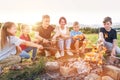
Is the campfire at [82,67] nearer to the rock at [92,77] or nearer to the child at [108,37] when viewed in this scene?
the rock at [92,77]

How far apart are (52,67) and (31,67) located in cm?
33

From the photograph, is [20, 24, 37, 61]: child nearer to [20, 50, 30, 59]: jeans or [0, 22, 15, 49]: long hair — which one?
[20, 50, 30, 59]: jeans

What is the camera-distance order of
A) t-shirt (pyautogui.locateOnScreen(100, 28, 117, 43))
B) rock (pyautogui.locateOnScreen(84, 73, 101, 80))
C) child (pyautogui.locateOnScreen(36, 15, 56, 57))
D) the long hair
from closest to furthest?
rock (pyautogui.locateOnScreen(84, 73, 101, 80))
the long hair
child (pyautogui.locateOnScreen(36, 15, 56, 57))
t-shirt (pyautogui.locateOnScreen(100, 28, 117, 43))

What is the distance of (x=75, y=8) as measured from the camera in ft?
16.3

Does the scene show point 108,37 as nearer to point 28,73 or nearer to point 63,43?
point 63,43

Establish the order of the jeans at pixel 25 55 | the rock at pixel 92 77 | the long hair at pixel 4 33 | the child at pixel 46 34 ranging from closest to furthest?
the rock at pixel 92 77 < the long hair at pixel 4 33 < the jeans at pixel 25 55 < the child at pixel 46 34

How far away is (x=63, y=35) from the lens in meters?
4.88

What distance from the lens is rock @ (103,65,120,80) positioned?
4.18 metres

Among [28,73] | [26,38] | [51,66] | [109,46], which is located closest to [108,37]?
[109,46]

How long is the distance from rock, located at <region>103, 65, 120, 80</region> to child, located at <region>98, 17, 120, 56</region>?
2.07ft

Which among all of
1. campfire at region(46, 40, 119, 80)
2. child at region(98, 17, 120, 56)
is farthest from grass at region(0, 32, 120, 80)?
child at region(98, 17, 120, 56)

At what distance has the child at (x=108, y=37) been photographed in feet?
16.1

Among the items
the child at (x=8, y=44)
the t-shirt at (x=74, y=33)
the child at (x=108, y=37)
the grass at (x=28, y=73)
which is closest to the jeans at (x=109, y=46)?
the child at (x=108, y=37)

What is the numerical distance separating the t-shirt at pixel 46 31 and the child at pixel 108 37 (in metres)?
0.86
